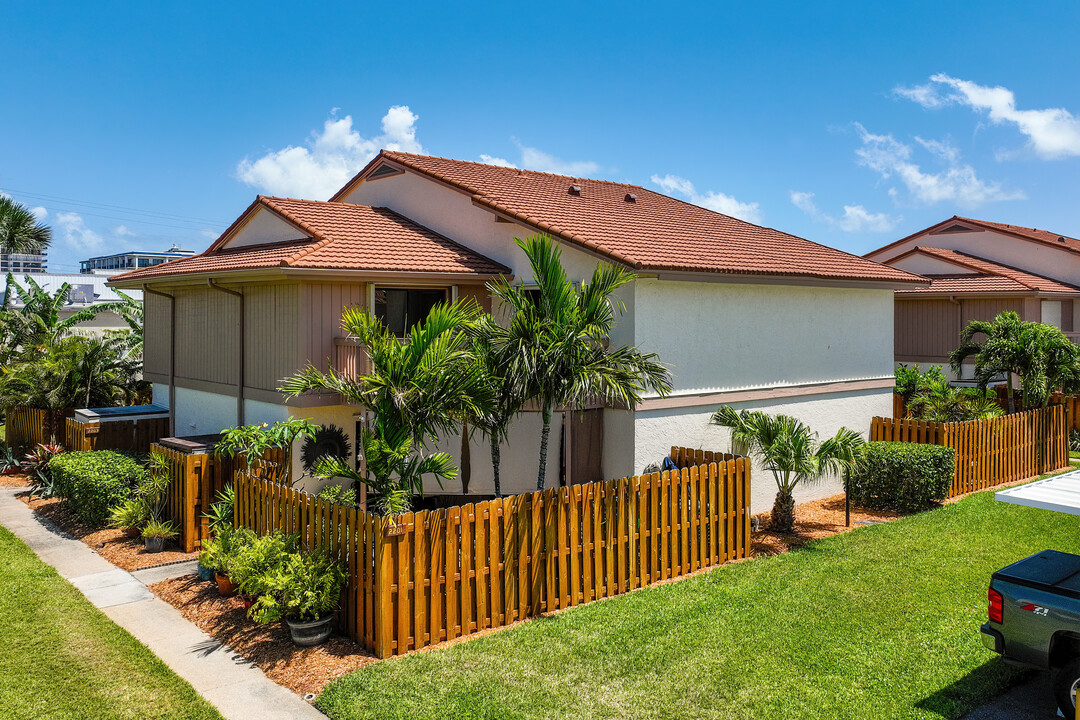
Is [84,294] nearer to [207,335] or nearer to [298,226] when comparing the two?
[207,335]

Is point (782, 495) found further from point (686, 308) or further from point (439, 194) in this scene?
point (439, 194)

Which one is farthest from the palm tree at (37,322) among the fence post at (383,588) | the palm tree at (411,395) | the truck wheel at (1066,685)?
the truck wheel at (1066,685)

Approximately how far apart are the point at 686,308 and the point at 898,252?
20356mm

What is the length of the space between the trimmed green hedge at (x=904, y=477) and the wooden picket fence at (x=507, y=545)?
381cm

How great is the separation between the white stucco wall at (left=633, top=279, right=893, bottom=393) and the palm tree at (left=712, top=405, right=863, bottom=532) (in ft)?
3.27

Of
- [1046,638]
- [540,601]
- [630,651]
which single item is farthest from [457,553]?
[1046,638]

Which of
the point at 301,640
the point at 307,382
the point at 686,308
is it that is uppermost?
the point at 686,308

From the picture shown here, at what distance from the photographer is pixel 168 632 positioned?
877cm

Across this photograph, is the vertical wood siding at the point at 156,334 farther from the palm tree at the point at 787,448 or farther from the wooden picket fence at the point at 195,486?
the palm tree at the point at 787,448

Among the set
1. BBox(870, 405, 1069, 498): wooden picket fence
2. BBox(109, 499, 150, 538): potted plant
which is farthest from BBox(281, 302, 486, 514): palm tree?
BBox(870, 405, 1069, 498): wooden picket fence

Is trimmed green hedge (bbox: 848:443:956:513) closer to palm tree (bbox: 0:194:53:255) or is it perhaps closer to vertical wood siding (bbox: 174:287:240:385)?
vertical wood siding (bbox: 174:287:240:385)

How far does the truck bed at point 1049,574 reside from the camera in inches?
253

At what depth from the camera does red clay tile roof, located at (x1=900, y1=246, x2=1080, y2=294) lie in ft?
75.5

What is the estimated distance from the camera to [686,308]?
42.5 feet
